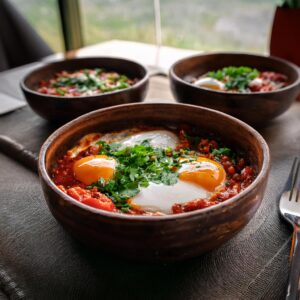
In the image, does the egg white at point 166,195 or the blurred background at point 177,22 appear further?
the blurred background at point 177,22

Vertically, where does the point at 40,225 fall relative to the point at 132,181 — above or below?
below

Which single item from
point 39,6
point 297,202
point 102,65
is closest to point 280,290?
point 297,202

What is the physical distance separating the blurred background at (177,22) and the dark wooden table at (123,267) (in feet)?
17.2

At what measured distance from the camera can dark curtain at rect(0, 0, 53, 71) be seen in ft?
13.5

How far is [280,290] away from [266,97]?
1.07m

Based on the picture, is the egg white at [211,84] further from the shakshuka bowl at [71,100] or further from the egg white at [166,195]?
the egg white at [166,195]

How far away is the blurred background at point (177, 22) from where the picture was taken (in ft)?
21.3

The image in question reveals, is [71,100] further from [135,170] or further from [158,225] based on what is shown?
[158,225]

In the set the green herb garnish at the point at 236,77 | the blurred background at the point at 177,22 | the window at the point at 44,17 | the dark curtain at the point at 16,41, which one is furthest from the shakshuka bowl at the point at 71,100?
the blurred background at the point at 177,22

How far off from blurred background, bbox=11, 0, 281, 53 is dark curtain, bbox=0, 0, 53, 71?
2120 millimetres

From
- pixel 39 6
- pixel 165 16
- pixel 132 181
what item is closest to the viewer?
pixel 132 181

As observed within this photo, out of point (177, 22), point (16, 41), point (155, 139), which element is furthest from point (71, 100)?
point (177, 22)

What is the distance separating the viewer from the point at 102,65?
2779mm

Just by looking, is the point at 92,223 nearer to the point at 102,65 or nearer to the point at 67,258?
the point at 67,258
